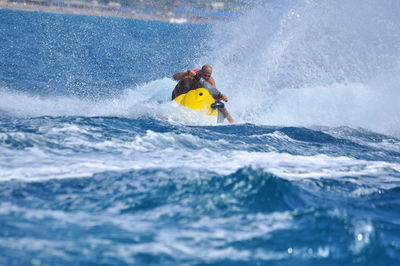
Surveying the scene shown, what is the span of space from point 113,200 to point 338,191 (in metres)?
2.56

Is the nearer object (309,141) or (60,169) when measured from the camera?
(60,169)

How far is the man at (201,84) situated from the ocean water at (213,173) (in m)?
0.52

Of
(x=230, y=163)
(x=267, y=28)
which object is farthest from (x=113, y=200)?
(x=267, y=28)

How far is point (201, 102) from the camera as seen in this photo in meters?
10.1

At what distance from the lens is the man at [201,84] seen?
1034 centimetres

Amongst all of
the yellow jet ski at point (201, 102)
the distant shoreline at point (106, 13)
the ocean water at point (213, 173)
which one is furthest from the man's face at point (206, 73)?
the distant shoreline at point (106, 13)

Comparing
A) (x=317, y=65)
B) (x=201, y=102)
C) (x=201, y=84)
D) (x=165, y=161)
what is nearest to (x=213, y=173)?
(x=165, y=161)

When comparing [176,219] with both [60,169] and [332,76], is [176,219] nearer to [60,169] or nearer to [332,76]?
[60,169]

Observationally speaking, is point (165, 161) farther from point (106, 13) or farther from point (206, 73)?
point (106, 13)

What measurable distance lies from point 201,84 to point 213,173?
4.59 m

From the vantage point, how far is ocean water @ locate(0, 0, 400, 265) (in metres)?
4.21

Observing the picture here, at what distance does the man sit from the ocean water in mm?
522

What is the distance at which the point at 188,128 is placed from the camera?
29.3ft

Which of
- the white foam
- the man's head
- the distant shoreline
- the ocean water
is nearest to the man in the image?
the man's head
